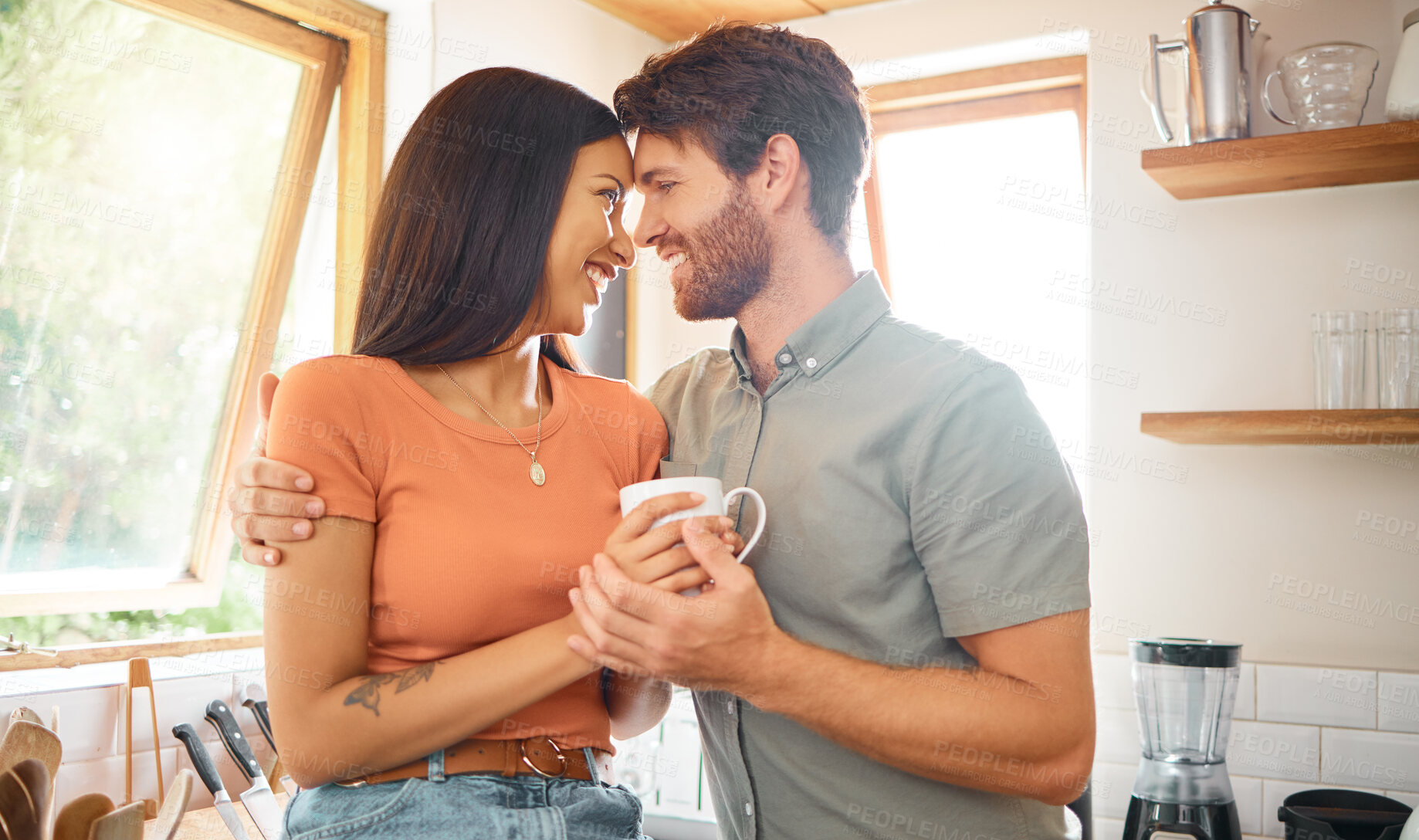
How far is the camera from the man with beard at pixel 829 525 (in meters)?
1.10

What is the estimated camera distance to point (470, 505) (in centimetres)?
115

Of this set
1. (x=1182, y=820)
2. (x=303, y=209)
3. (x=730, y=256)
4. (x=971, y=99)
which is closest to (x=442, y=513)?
(x=730, y=256)

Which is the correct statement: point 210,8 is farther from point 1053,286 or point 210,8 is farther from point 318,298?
point 1053,286

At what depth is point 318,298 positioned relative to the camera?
260 centimetres

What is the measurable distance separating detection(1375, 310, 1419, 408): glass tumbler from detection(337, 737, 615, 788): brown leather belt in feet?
5.93

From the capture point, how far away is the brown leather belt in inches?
41.7

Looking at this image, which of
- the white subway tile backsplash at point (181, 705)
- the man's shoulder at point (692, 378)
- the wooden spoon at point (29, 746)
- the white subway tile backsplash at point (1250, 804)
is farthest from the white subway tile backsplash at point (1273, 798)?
the wooden spoon at point (29, 746)

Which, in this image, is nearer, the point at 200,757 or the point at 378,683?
the point at 378,683

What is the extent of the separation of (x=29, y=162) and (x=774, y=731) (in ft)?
6.06

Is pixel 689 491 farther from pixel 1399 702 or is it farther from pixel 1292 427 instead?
pixel 1399 702

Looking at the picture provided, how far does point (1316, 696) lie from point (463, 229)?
210cm

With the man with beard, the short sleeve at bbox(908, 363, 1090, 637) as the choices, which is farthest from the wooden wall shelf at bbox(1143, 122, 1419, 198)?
the short sleeve at bbox(908, 363, 1090, 637)

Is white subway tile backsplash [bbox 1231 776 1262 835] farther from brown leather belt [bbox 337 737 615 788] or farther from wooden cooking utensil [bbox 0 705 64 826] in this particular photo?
wooden cooking utensil [bbox 0 705 64 826]

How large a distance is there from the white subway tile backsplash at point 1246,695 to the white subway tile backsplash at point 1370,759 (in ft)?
0.47
